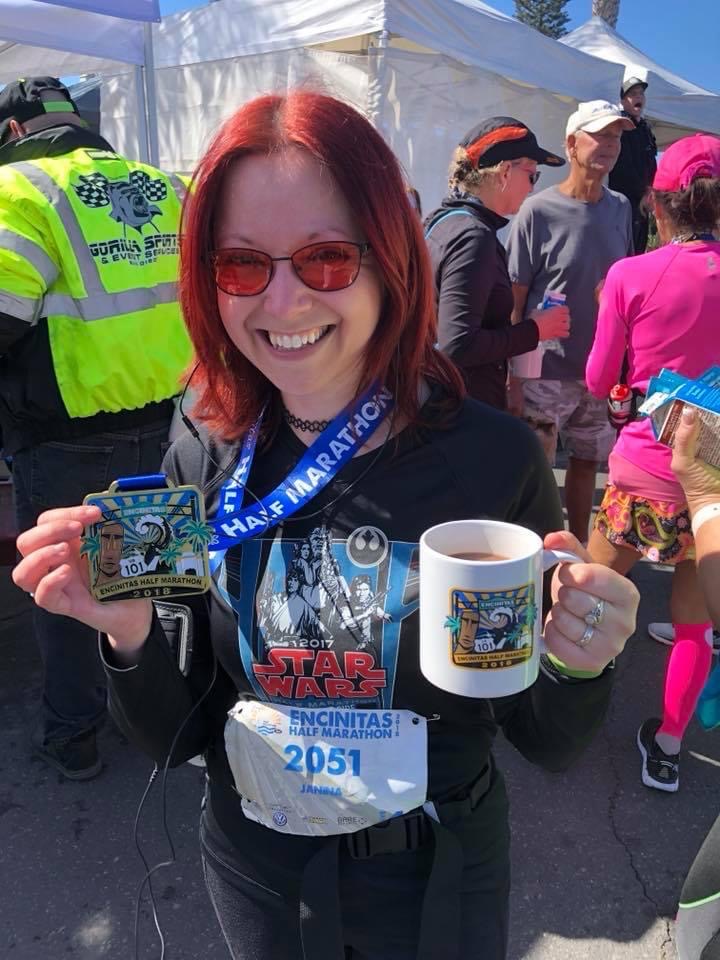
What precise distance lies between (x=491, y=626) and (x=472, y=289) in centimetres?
222

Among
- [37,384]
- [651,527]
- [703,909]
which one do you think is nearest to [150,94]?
[37,384]

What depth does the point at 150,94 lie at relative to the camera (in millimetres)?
4805

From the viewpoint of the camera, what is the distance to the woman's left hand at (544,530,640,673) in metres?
0.94

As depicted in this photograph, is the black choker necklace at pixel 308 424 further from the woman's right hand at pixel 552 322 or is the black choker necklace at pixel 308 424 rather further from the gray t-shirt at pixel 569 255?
the gray t-shirt at pixel 569 255

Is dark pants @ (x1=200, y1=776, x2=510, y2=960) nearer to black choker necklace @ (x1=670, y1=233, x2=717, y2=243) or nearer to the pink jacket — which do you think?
the pink jacket

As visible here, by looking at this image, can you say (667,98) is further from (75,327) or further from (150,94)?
(75,327)

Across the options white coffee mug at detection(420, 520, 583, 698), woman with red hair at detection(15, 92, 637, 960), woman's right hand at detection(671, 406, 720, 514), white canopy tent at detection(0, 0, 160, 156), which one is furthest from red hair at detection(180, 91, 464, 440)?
white canopy tent at detection(0, 0, 160, 156)

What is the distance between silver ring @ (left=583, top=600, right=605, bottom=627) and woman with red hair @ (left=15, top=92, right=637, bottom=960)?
4.8 inches

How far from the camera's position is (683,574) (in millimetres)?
2570

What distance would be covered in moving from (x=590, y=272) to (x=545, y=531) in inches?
108

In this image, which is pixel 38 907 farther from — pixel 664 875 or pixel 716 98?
pixel 716 98

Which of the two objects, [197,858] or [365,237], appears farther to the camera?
[197,858]

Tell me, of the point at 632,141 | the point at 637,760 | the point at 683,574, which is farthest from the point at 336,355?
the point at 632,141

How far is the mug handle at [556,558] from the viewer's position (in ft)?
3.19
